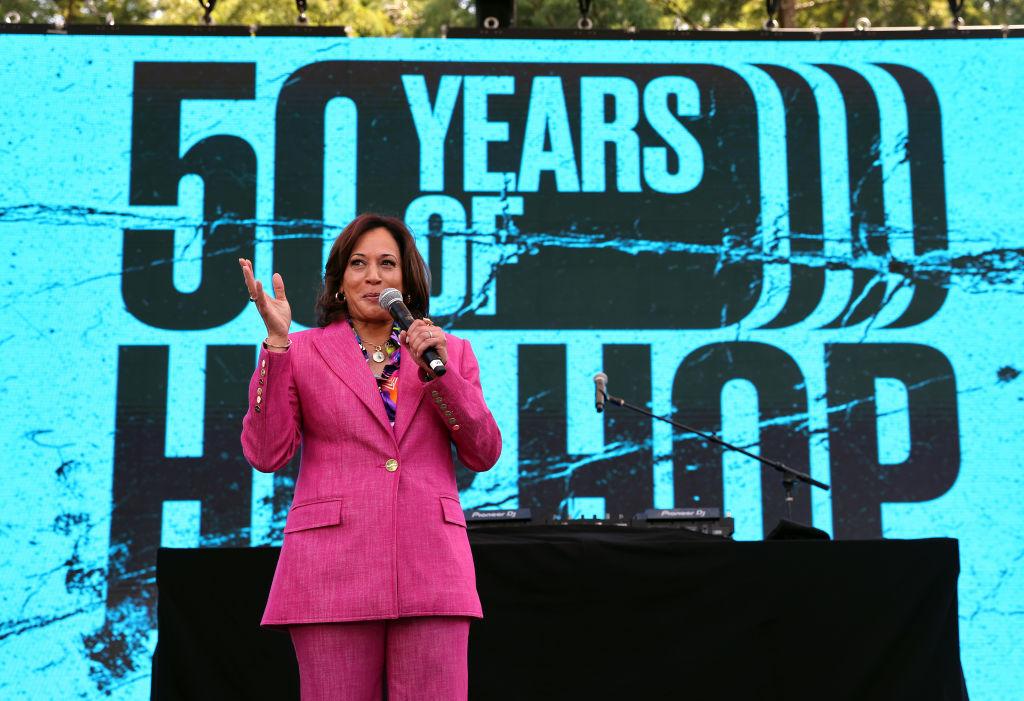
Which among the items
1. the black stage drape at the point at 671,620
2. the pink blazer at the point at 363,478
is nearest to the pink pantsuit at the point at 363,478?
the pink blazer at the point at 363,478

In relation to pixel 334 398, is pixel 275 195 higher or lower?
higher

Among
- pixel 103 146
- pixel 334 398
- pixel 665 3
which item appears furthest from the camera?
pixel 665 3

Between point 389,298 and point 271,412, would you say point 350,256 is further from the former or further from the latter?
point 271,412

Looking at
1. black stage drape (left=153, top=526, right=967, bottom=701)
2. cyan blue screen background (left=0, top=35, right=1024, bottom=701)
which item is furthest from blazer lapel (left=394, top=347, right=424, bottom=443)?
cyan blue screen background (left=0, top=35, right=1024, bottom=701)

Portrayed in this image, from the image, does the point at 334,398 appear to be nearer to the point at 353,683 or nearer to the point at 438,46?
the point at 353,683

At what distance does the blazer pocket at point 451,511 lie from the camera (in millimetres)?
1941

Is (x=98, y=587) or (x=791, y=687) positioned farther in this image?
(x=98, y=587)

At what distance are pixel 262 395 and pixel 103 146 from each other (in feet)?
10.5

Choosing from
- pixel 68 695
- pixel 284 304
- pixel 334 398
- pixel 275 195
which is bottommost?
pixel 68 695

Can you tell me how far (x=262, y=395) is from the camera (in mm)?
1939

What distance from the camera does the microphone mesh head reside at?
1.95m

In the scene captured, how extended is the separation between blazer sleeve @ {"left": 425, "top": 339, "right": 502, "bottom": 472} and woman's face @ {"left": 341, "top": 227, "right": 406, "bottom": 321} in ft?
0.61

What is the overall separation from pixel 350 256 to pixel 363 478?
1.40 feet

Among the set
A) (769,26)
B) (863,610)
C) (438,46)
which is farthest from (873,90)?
(863,610)
